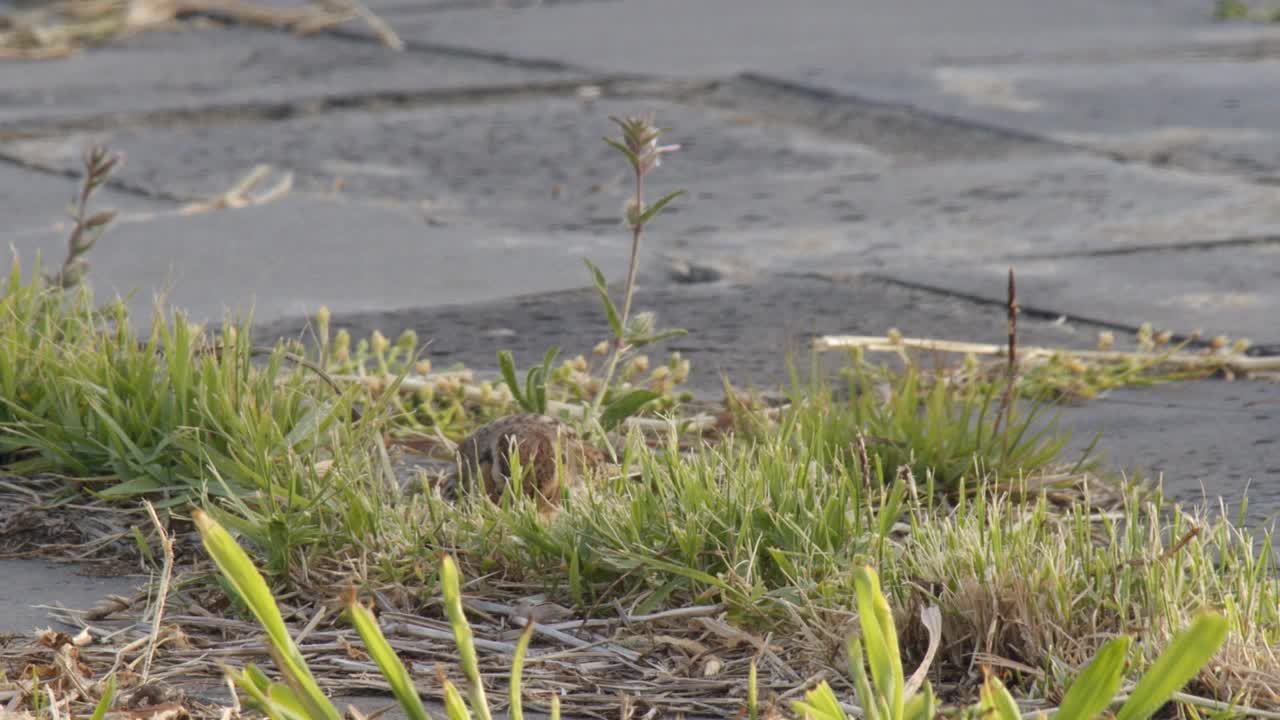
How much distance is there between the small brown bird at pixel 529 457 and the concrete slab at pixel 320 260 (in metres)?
1.08

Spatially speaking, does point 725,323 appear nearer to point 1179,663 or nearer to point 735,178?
point 735,178

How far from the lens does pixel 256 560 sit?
1878mm

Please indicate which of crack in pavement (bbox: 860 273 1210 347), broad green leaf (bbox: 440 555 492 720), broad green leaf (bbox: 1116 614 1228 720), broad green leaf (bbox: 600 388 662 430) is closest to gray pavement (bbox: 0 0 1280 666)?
crack in pavement (bbox: 860 273 1210 347)

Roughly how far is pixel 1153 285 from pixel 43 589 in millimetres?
2079

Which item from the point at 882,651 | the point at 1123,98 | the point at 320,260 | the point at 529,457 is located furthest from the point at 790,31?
the point at 882,651

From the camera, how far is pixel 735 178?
169 inches

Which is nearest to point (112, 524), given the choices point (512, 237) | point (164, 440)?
point (164, 440)

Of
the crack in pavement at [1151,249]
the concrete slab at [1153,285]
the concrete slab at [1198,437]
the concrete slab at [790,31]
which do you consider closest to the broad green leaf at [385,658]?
the concrete slab at [1198,437]

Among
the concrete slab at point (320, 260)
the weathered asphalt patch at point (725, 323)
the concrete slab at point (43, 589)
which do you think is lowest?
the concrete slab at point (43, 589)

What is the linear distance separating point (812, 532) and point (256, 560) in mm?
582

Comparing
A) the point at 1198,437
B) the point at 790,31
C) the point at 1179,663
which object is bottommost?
the point at 1198,437

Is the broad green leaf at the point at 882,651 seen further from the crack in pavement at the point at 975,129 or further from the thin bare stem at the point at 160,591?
the crack in pavement at the point at 975,129

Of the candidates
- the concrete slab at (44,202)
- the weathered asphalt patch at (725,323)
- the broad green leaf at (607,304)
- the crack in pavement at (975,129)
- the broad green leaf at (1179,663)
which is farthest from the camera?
the crack in pavement at (975,129)

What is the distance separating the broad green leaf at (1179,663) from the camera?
109 cm
